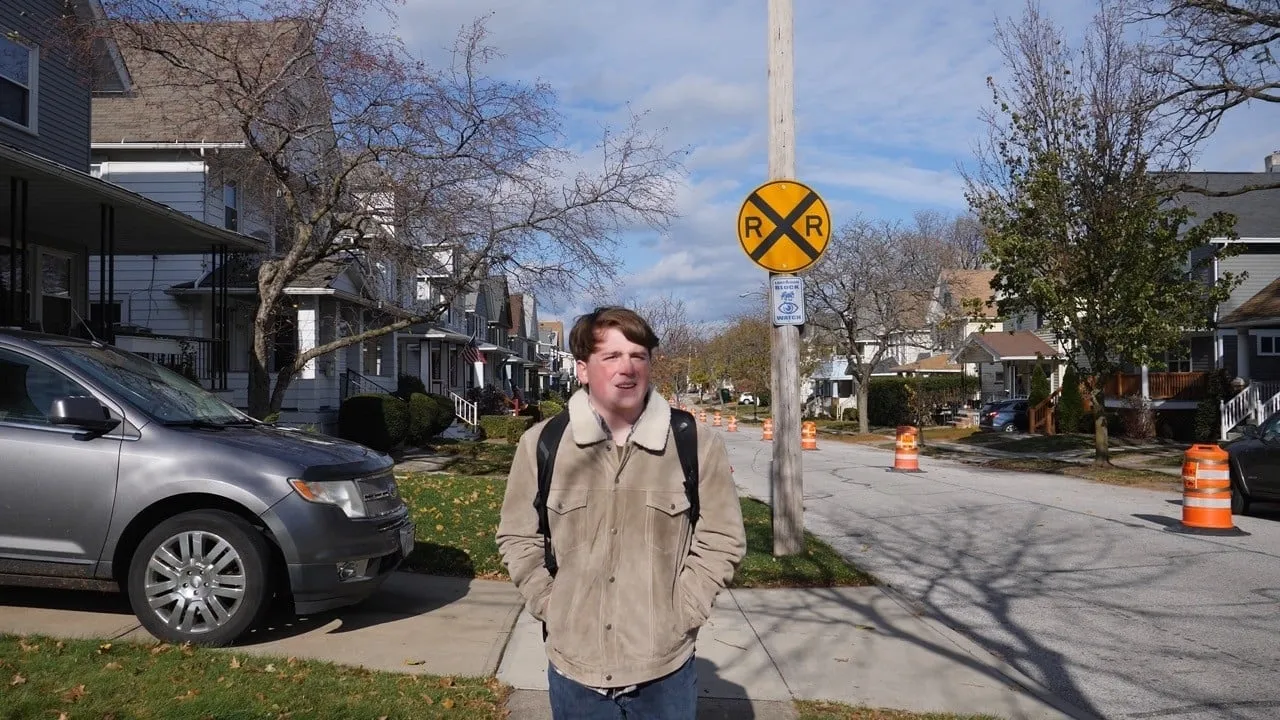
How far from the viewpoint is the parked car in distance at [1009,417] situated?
39.3 meters

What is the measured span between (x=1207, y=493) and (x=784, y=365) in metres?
5.93

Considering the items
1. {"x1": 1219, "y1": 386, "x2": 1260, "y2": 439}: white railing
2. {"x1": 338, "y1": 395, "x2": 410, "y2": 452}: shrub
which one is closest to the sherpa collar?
{"x1": 338, "y1": 395, "x2": 410, "y2": 452}: shrub

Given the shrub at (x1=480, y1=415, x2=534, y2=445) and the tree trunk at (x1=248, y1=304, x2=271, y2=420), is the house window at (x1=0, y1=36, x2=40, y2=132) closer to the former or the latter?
the tree trunk at (x1=248, y1=304, x2=271, y2=420)

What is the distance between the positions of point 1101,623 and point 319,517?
557 cm

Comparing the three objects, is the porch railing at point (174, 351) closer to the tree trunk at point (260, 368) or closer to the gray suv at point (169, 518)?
the tree trunk at point (260, 368)

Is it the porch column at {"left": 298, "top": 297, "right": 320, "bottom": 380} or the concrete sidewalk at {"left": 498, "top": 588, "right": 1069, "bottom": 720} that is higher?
the porch column at {"left": 298, "top": 297, "right": 320, "bottom": 380}

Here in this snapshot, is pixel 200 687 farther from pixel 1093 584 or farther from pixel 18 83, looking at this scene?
pixel 18 83

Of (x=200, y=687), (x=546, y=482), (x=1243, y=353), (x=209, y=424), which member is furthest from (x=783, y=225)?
(x=1243, y=353)

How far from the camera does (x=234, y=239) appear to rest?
16.0m

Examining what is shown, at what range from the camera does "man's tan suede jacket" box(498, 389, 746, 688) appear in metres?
3.05

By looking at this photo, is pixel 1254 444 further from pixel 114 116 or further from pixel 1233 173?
pixel 1233 173

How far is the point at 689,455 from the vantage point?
316cm

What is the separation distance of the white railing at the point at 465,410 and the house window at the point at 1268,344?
2438cm

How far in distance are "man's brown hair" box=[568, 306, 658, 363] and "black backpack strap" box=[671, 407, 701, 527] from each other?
0.84 ft
